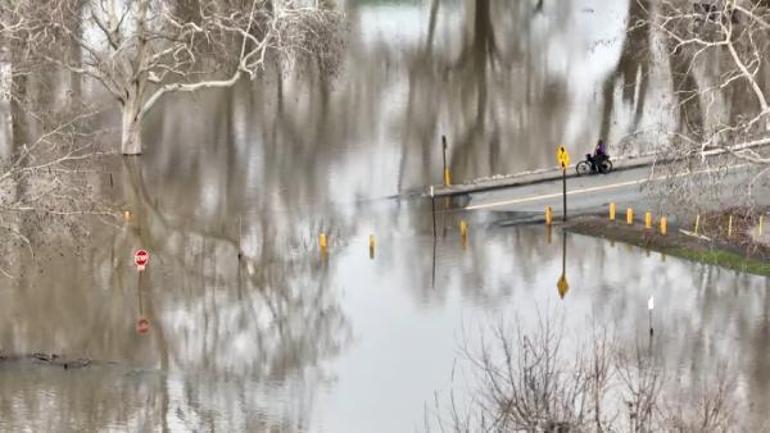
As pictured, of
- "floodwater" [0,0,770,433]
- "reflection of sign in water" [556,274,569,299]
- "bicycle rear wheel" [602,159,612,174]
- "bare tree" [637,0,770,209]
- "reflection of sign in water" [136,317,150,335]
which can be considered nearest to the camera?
"floodwater" [0,0,770,433]

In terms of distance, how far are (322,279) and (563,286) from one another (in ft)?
19.7

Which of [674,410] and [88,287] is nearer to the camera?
[674,410]

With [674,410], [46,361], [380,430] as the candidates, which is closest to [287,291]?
[46,361]

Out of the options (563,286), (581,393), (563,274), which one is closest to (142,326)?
(563,286)

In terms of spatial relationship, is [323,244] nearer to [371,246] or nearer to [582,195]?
[371,246]

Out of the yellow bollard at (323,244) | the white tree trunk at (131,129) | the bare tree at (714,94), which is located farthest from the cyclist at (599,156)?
the white tree trunk at (131,129)

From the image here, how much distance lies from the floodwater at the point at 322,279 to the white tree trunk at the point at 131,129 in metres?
0.70

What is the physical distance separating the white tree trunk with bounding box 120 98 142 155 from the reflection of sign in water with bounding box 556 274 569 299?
59.6 feet

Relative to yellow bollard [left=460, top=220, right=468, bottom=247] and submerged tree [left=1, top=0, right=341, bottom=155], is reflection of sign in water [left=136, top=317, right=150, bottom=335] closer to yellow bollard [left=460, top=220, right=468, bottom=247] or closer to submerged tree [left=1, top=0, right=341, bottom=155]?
yellow bollard [left=460, top=220, right=468, bottom=247]

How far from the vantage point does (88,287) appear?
3659 cm

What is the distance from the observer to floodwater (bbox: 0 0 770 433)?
29.5 metres

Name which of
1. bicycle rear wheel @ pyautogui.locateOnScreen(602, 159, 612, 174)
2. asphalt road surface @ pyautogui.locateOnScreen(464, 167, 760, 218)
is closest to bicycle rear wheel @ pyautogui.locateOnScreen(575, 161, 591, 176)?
asphalt road surface @ pyautogui.locateOnScreen(464, 167, 760, 218)

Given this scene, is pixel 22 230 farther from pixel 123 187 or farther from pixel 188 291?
pixel 123 187

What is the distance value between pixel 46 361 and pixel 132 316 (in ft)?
11.6
